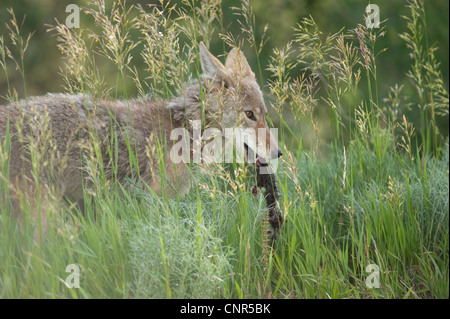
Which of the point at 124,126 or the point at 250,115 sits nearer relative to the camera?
the point at 124,126

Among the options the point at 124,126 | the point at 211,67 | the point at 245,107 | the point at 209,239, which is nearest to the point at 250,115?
the point at 245,107

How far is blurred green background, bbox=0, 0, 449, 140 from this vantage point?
707cm

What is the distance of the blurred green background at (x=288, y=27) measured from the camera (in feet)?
23.2

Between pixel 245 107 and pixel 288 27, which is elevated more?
pixel 288 27

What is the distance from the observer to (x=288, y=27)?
7.84m

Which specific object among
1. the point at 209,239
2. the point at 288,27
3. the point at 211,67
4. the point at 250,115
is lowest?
the point at 209,239

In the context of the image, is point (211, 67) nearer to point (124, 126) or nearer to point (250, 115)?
point (250, 115)

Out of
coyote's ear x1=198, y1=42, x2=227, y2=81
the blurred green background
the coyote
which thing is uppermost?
the blurred green background

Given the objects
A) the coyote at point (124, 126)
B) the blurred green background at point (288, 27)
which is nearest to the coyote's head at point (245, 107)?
the coyote at point (124, 126)

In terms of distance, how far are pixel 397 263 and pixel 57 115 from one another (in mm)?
2823

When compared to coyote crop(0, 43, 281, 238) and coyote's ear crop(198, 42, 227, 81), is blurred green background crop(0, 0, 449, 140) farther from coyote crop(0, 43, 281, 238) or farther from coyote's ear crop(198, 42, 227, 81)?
coyote's ear crop(198, 42, 227, 81)

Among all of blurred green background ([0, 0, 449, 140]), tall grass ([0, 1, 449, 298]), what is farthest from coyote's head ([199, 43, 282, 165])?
blurred green background ([0, 0, 449, 140])

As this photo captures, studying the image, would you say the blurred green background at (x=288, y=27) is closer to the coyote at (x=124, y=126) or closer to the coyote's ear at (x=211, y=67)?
the coyote at (x=124, y=126)
